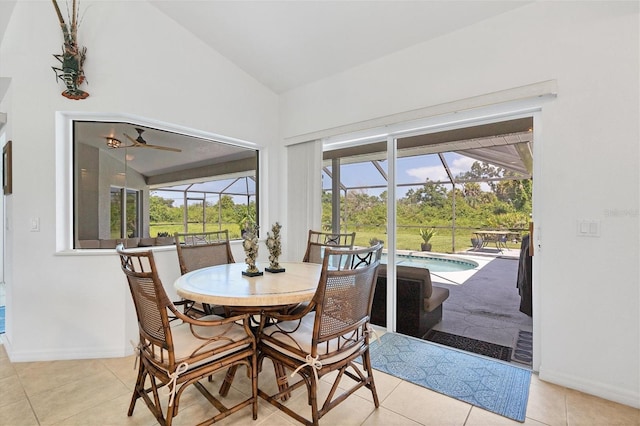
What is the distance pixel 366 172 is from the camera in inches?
138

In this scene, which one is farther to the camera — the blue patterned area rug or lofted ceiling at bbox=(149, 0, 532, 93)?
lofted ceiling at bbox=(149, 0, 532, 93)

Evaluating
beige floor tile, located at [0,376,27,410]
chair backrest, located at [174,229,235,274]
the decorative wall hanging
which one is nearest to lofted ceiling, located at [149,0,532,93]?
the decorative wall hanging

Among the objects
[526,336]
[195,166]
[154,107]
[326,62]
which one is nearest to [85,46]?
[154,107]

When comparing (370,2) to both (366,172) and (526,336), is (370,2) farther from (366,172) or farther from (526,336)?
(526,336)

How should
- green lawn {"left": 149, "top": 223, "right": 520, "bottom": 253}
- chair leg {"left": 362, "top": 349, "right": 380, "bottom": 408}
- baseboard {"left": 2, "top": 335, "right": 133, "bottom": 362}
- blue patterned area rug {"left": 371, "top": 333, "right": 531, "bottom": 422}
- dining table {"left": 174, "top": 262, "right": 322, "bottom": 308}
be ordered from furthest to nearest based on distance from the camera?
1. green lawn {"left": 149, "top": 223, "right": 520, "bottom": 253}
2. baseboard {"left": 2, "top": 335, "right": 133, "bottom": 362}
3. blue patterned area rug {"left": 371, "top": 333, "right": 531, "bottom": 422}
4. chair leg {"left": 362, "top": 349, "right": 380, "bottom": 408}
5. dining table {"left": 174, "top": 262, "right": 322, "bottom": 308}

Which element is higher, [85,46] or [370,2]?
[370,2]

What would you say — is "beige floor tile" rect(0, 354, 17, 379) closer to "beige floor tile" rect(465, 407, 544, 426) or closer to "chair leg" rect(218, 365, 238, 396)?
"chair leg" rect(218, 365, 238, 396)

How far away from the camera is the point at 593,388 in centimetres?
210

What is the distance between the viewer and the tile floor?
184 cm

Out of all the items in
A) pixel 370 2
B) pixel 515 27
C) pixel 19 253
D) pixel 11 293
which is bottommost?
pixel 11 293

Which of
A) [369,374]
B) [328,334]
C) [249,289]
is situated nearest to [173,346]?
[249,289]

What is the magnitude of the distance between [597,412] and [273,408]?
2001mm

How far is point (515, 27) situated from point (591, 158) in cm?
112

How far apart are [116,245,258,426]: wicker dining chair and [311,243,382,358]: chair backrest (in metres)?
0.49
